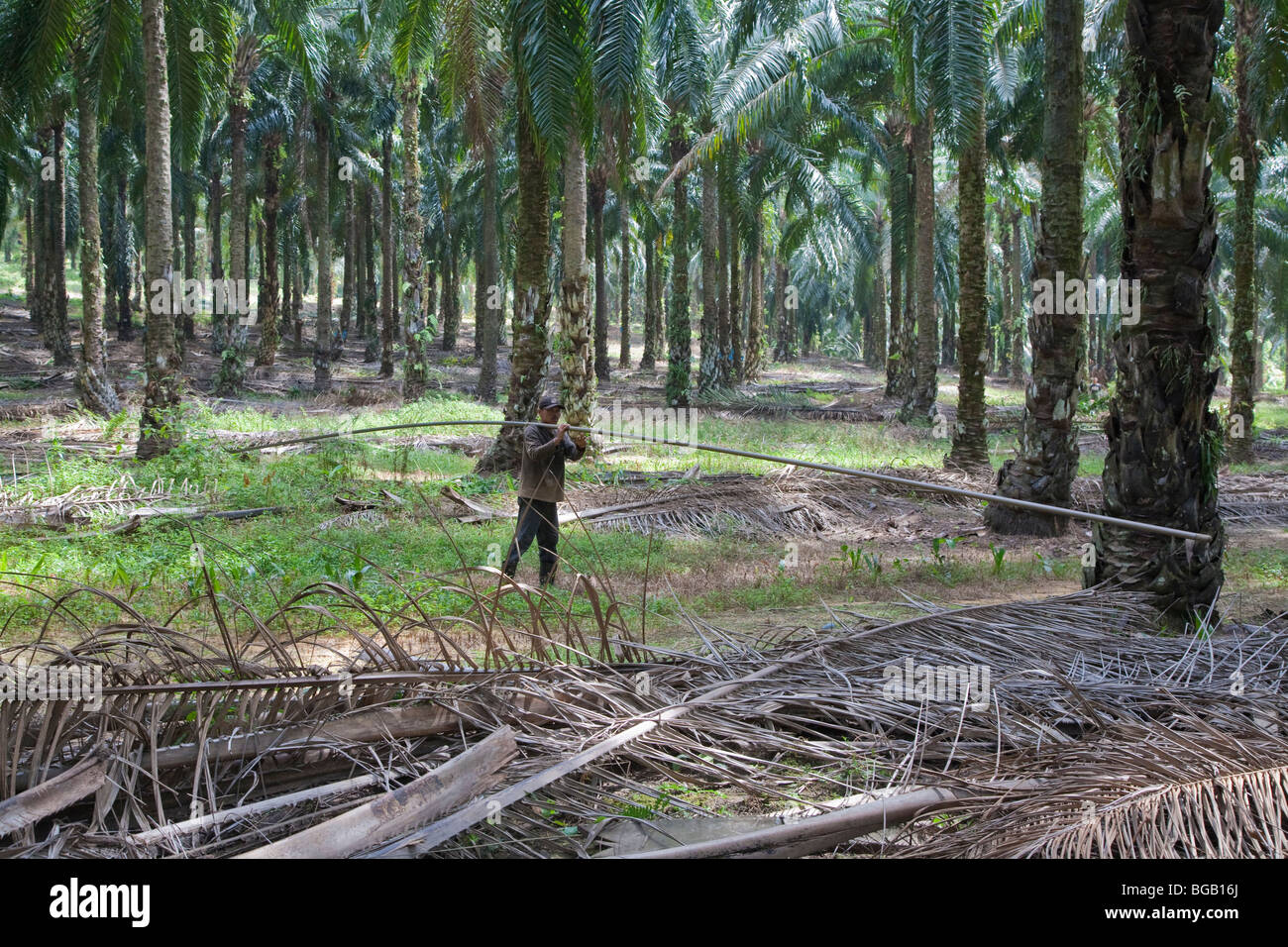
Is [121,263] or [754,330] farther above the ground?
[121,263]

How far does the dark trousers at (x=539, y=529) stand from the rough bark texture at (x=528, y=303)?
15.6 ft

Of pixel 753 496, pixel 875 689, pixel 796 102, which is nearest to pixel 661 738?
pixel 875 689

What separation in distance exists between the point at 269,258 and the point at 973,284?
20.3 metres

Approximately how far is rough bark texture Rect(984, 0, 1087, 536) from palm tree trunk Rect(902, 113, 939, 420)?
6.41 m

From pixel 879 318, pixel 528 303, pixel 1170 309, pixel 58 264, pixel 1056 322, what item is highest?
pixel 58 264

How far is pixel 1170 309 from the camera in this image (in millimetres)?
6172

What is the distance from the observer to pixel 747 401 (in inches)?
922

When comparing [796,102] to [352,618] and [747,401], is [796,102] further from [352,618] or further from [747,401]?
[352,618]

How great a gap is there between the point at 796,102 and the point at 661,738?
1908 cm

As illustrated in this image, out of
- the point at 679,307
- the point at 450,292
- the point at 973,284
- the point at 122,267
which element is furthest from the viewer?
the point at 450,292

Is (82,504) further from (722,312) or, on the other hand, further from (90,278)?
(722,312)

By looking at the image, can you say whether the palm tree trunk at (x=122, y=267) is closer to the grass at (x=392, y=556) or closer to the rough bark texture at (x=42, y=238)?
the rough bark texture at (x=42, y=238)

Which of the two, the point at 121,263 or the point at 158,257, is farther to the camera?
the point at 121,263

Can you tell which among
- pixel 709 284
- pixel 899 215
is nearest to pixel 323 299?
pixel 709 284
